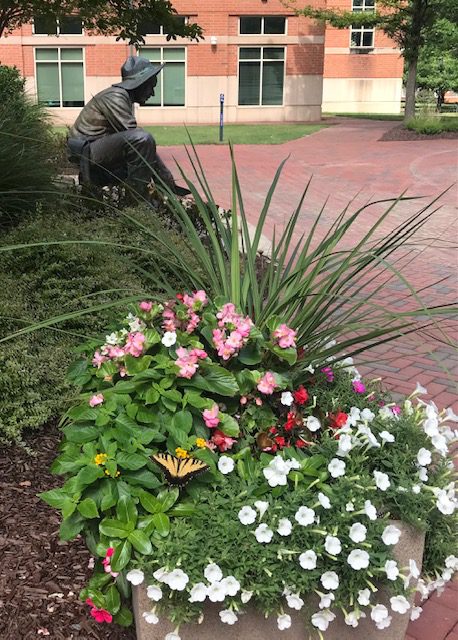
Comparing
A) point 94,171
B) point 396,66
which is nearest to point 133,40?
point 94,171

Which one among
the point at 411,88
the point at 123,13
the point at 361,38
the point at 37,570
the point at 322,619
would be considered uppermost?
the point at 361,38

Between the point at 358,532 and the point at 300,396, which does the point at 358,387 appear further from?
the point at 358,532

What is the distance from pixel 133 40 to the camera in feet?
22.9

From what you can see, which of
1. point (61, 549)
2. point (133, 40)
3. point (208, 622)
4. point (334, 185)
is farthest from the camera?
point (334, 185)

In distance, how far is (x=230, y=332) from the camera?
2.32 meters

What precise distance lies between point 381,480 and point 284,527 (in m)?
0.34

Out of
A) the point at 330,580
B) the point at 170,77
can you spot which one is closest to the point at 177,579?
the point at 330,580

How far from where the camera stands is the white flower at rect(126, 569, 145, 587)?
185cm

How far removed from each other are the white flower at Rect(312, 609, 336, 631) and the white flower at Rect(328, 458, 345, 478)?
0.38 m

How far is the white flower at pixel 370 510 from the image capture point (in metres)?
1.93

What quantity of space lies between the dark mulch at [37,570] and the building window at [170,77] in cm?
2883

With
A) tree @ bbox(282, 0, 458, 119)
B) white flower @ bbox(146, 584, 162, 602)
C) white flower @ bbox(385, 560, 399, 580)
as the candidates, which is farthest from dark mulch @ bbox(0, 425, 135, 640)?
tree @ bbox(282, 0, 458, 119)

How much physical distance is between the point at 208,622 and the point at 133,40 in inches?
247

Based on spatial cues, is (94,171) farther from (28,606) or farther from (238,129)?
(238,129)
